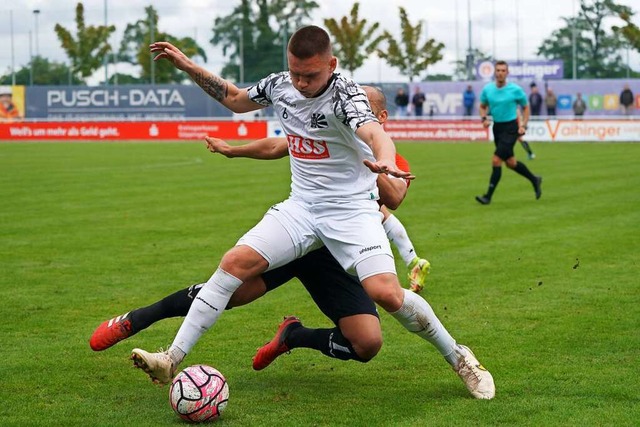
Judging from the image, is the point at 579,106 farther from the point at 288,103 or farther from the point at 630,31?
the point at 288,103

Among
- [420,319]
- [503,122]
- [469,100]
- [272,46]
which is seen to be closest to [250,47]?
[272,46]

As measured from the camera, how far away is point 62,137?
4744 centimetres

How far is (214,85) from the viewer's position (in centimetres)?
672

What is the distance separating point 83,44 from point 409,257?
5891 cm

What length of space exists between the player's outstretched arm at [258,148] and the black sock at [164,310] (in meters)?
0.91

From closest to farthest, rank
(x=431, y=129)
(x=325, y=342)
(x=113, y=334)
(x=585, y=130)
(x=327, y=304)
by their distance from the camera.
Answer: (x=327, y=304) → (x=113, y=334) → (x=325, y=342) → (x=585, y=130) → (x=431, y=129)

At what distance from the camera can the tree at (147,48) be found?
2493 inches

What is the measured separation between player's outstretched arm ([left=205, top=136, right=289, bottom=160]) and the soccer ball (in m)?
1.57

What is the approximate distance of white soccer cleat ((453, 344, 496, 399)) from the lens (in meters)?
5.96

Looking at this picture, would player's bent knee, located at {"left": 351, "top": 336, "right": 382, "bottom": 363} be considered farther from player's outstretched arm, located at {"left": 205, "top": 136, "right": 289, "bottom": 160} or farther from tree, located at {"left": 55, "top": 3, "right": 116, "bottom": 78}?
tree, located at {"left": 55, "top": 3, "right": 116, "bottom": 78}

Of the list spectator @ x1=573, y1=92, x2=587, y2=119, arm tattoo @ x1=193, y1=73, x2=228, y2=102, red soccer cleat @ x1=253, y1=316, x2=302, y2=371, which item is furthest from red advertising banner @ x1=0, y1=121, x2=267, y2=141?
red soccer cleat @ x1=253, y1=316, x2=302, y2=371

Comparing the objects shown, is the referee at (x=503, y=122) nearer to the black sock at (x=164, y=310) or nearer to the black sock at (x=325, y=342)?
the black sock at (x=325, y=342)

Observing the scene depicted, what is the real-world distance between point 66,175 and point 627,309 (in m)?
17.9

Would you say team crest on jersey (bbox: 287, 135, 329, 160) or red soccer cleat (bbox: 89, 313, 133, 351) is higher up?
team crest on jersey (bbox: 287, 135, 329, 160)
